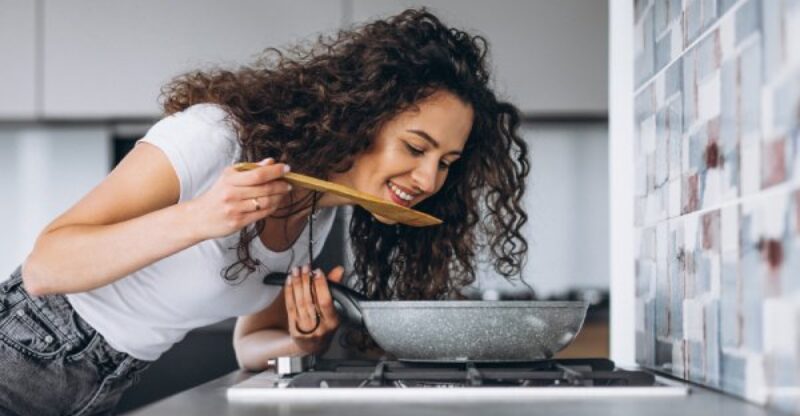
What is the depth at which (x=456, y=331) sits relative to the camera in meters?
1.09

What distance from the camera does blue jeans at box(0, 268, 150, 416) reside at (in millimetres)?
1433

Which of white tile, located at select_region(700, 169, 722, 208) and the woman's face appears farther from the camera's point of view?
the woman's face

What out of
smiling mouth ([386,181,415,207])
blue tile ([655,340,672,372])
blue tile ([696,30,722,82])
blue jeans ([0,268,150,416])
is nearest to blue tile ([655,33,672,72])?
blue tile ([696,30,722,82])

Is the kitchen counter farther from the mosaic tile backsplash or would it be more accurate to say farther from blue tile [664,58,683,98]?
blue tile [664,58,683,98]

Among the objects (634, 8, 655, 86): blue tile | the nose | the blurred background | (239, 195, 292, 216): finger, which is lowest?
(239, 195, 292, 216): finger

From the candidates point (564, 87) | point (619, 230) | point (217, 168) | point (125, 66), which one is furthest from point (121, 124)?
point (619, 230)

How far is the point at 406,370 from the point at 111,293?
588mm

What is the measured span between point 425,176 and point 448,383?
582mm

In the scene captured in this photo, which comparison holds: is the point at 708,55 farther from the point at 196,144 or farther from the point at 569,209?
the point at 569,209

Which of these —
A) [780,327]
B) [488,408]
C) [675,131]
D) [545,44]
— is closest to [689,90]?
[675,131]

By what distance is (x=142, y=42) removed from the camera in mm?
3160

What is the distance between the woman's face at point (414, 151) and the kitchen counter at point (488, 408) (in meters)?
0.69

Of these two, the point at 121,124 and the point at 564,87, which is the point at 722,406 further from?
the point at 121,124

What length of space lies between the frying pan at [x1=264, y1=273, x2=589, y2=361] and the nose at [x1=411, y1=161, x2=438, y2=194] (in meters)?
0.43
